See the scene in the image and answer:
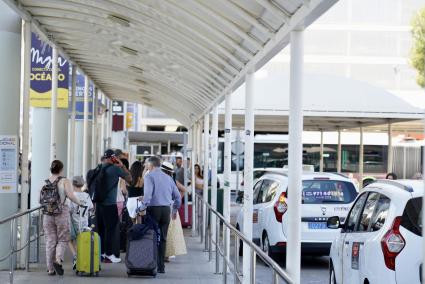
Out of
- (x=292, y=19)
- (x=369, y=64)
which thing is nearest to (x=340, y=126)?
(x=292, y=19)

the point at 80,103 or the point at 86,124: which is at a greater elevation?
the point at 80,103

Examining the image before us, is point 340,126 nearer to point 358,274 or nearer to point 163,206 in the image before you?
point 163,206

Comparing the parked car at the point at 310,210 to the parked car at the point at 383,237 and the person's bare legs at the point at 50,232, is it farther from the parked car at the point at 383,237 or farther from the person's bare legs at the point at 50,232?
the parked car at the point at 383,237

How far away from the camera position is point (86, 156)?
62.9 feet

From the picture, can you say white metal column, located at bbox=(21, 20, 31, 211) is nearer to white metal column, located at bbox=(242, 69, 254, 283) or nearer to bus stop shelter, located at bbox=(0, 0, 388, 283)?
bus stop shelter, located at bbox=(0, 0, 388, 283)

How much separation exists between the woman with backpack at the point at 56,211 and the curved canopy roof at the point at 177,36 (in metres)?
2.03

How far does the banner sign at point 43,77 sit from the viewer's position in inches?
653

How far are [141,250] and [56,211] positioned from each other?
1214 mm

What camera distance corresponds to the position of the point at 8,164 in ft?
36.3

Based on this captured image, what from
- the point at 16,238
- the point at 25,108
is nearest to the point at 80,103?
the point at 25,108

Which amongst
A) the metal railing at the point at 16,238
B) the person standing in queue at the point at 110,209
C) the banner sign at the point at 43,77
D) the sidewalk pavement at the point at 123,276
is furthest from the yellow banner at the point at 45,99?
the metal railing at the point at 16,238

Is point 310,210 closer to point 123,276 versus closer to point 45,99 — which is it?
point 123,276

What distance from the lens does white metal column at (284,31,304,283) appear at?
6.05 metres

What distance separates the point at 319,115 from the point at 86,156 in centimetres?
635
